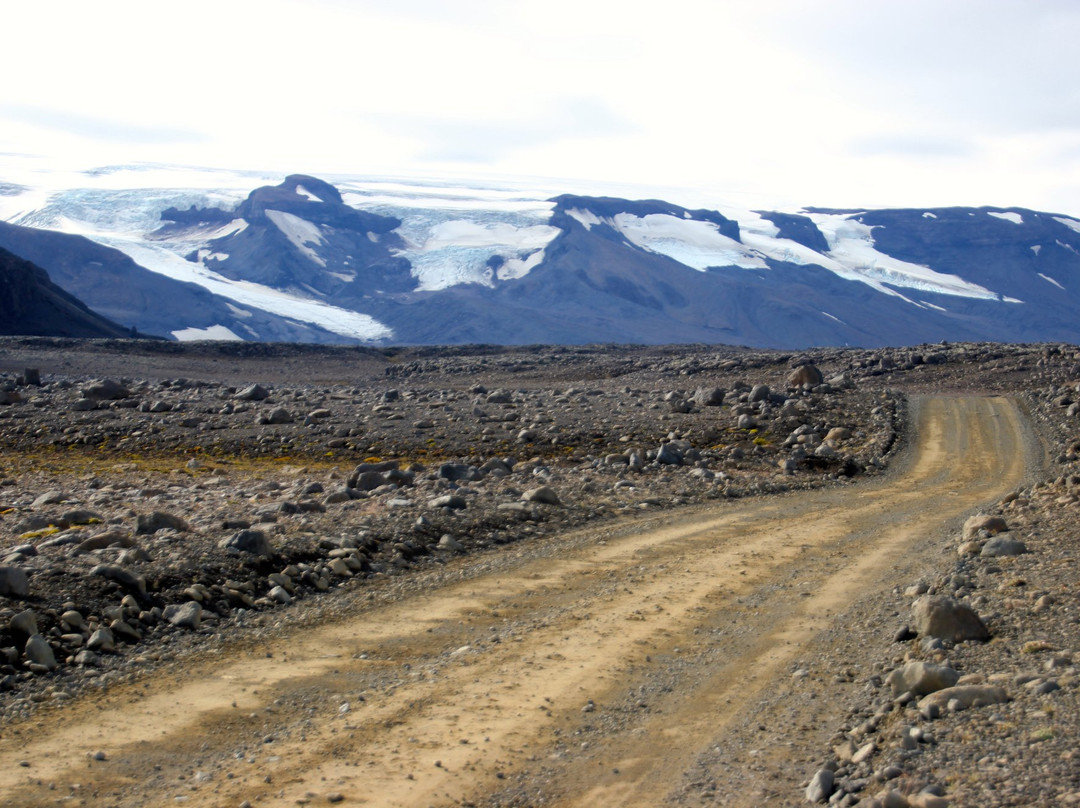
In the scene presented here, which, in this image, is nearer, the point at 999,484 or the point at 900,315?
the point at 999,484

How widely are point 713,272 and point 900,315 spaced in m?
29.7

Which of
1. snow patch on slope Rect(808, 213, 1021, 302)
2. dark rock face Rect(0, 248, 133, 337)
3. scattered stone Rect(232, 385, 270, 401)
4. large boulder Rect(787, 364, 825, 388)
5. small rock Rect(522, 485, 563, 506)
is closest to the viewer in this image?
small rock Rect(522, 485, 563, 506)

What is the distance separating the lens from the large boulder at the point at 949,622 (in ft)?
23.9

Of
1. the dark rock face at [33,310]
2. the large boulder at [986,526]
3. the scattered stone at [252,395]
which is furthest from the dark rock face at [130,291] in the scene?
the large boulder at [986,526]

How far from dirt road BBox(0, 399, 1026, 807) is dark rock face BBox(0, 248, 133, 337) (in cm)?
6464

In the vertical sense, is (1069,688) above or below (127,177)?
below

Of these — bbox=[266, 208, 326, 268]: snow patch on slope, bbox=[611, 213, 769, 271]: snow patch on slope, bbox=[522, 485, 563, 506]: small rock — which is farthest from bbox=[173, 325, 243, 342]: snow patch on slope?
bbox=[522, 485, 563, 506]: small rock

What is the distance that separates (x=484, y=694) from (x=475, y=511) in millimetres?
5858

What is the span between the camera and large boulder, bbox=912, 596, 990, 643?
727cm

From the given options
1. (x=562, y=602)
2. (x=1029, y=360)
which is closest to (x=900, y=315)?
(x=1029, y=360)

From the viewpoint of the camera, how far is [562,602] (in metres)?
9.50

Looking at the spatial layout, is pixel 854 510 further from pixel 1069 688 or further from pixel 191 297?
pixel 191 297

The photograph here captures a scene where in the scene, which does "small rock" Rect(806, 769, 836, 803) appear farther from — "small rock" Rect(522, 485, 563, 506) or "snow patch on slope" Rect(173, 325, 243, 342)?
"snow patch on slope" Rect(173, 325, 243, 342)

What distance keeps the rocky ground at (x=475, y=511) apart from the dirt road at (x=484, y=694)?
0.57 metres
